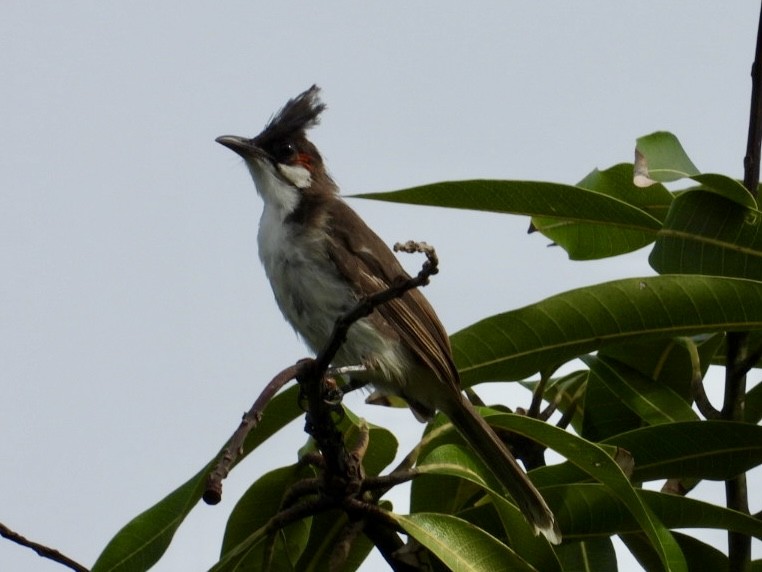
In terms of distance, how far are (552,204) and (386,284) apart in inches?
38.7

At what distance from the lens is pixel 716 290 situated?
9.60 ft

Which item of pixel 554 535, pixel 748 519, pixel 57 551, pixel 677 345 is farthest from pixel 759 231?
pixel 57 551

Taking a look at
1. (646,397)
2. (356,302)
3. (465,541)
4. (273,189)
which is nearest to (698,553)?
(646,397)

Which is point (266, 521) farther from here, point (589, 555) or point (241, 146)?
point (241, 146)

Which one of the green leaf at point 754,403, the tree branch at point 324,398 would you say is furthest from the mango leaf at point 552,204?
the tree branch at point 324,398

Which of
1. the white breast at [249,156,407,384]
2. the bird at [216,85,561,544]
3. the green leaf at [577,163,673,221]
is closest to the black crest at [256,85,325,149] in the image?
the bird at [216,85,561,544]

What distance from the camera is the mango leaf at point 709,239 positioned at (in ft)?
10.2

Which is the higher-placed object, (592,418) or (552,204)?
(552,204)

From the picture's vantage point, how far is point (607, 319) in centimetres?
303

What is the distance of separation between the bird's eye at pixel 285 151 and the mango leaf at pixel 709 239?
1.82 metres

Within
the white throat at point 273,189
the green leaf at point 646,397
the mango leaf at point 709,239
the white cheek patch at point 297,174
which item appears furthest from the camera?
the white cheek patch at point 297,174

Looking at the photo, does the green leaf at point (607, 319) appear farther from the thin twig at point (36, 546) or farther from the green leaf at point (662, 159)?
the thin twig at point (36, 546)

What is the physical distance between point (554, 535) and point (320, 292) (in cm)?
126

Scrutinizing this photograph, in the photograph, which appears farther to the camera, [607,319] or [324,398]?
[607,319]
